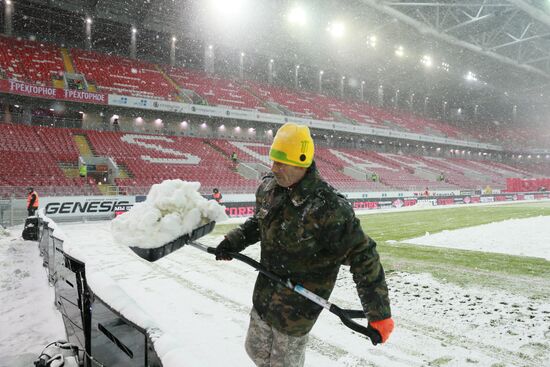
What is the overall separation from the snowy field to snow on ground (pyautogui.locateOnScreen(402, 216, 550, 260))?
344cm

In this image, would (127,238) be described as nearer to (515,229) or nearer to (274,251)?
(274,251)

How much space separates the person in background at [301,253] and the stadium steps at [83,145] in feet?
77.1

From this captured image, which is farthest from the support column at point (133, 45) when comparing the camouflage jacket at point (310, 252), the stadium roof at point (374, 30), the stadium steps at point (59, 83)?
the camouflage jacket at point (310, 252)

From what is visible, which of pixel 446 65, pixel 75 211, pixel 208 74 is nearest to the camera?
pixel 75 211

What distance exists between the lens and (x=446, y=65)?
43.2 metres

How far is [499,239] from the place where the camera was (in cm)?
1078

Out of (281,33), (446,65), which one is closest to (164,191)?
(281,33)

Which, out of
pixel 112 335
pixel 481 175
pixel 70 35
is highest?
pixel 70 35

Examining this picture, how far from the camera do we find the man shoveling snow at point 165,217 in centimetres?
236

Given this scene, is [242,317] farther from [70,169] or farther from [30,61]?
[30,61]

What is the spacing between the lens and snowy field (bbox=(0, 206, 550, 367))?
135 inches

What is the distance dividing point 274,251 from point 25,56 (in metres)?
31.1

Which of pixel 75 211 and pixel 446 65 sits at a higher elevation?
pixel 446 65

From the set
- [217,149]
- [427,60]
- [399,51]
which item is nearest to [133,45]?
[217,149]
